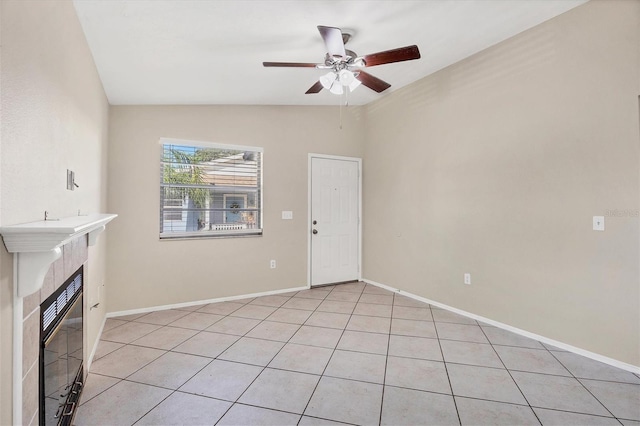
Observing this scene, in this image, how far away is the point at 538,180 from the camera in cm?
269

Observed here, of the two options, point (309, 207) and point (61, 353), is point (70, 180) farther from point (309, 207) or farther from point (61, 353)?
point (309, 207)

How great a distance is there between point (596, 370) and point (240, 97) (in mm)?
4140

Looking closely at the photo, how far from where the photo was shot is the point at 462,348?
2547 millimetres

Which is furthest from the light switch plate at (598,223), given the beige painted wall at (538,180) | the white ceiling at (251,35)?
the white ceiling at (251,35)

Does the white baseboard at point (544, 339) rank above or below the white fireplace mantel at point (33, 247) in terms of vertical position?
below

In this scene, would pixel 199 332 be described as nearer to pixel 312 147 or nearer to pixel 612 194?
pixel 312 147

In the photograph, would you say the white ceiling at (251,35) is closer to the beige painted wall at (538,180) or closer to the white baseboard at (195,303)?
the beige painted wall at (538,180)

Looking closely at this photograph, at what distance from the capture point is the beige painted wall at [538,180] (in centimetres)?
224

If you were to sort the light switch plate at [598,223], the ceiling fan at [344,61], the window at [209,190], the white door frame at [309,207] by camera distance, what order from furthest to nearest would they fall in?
1. the white door frame at [309,207]
2. the window at [209,190]
3. the light switch plate at [598,223]
4. the ceiling fan at [344,61]

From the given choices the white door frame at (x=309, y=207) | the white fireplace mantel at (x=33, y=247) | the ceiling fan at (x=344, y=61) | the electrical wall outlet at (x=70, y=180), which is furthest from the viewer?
the white door frame at (x=309, y=207)

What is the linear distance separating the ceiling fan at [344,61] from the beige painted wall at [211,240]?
1405 millimetres

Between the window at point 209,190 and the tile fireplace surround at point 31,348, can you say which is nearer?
the tile fireplace surround at point 31,348

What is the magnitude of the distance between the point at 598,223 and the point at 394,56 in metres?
2.06

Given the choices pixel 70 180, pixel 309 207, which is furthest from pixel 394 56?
pixel 309 207
